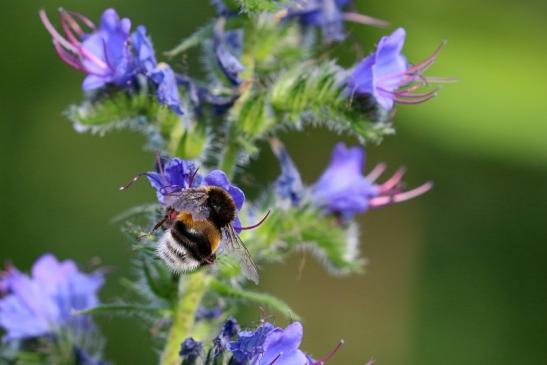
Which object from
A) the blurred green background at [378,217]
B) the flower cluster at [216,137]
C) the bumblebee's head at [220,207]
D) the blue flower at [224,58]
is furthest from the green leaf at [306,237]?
the blurred green background at [378,217]

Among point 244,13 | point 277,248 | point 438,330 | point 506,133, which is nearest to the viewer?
point 244,13

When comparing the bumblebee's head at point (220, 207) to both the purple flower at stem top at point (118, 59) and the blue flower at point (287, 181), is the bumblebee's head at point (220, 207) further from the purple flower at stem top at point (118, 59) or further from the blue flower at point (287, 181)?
the blue flower at point (287, 181)

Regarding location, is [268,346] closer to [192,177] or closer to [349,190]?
[192,177]

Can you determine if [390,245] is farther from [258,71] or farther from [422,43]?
[258,71]

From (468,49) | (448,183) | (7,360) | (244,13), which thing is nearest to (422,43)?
(468,49)

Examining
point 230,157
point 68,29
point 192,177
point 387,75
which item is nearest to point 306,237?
point 230,157

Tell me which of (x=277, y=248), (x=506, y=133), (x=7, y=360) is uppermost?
A: (x=506, y=133)

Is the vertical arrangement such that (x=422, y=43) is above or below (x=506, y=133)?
above
